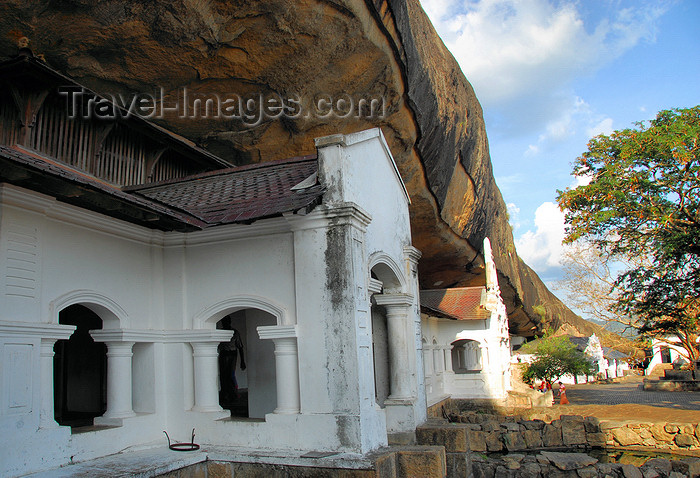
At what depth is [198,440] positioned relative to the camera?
288 inches

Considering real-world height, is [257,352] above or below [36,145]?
below

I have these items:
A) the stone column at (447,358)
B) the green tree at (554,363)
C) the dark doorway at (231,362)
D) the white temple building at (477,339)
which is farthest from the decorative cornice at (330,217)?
the green tree at (554,363)

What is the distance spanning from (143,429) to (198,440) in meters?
0.71

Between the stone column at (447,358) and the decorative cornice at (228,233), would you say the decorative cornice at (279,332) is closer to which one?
the decorative cornice at (228,233)

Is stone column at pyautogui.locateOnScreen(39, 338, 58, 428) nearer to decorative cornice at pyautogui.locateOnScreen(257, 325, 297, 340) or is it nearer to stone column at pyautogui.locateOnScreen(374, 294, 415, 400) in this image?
decorative cornice at pyautogui.locateOnScreen(257, 325, 297, 340)

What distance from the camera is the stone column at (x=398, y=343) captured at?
9.47 m

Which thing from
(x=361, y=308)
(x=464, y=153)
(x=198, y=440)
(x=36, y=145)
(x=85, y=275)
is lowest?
(x=198, y=440)

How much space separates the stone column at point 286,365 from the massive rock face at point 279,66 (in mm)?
5304

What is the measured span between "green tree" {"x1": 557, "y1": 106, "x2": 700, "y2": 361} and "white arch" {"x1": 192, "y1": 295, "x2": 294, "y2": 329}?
1153 cm

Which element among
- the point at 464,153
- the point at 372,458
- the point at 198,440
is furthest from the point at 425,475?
the point at 464,153

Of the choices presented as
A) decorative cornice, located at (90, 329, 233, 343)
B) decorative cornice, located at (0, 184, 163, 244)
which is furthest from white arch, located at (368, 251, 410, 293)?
decorative cornice, located at (0, 184, 163, 244)

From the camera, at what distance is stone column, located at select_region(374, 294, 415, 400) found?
373 inches

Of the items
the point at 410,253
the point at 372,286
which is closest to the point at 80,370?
the point at 372,286

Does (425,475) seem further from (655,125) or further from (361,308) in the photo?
(655,125)
